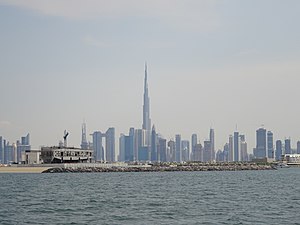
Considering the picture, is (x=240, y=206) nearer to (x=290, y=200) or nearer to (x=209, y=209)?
(x=209, y=209)

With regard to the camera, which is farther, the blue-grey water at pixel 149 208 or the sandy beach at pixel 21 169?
the sandy beach at pixel 21 169

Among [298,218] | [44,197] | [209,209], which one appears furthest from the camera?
[44,197]

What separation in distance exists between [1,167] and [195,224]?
146936 millimetres

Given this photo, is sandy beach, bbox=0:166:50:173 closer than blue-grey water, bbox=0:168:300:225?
No

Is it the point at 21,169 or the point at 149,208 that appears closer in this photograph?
the point at 149,208

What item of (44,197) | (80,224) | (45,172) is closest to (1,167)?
(45,172)

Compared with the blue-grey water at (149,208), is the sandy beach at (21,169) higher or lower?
lower

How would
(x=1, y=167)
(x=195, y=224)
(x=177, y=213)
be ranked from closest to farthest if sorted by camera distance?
(x=195, y=224)
(x=177, y=213)
(x=1, y=167)

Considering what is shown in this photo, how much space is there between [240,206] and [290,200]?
11322 millimetres

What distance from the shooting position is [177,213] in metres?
55.2

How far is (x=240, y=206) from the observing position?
61.6 m

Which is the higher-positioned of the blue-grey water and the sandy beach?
the blue-grey water

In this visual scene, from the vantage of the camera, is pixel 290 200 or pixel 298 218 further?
pixel 290 200

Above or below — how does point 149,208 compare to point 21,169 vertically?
above
